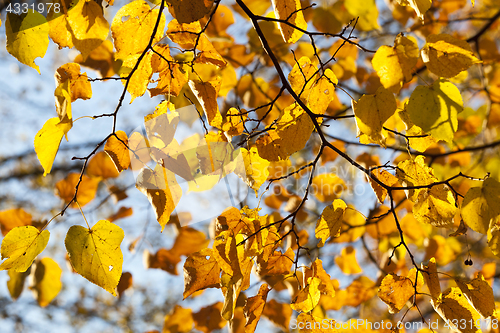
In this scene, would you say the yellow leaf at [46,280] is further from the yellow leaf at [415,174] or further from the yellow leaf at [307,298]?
the yellow leaf at [415,174]

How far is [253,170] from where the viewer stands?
0.75 m

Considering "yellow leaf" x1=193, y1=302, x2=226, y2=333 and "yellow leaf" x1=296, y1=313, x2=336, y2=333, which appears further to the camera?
"yellow leaf" x1=193, y1=302, x2=226, y2=333

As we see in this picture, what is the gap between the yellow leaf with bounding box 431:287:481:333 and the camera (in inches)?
24.4

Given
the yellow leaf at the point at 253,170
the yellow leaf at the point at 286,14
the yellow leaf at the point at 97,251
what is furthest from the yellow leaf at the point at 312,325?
the yellow leaf at the point at 286,14

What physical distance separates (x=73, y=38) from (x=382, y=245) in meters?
1.78

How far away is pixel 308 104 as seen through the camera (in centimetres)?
71

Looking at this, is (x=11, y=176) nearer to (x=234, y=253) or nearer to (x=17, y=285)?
(x=17, y=285)

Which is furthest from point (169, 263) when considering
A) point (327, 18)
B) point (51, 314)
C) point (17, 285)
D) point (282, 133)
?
point (51, 314)

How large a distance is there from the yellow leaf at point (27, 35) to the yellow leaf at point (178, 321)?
1.36 meters

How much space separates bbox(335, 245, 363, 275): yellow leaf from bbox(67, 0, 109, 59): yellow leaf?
1.62m

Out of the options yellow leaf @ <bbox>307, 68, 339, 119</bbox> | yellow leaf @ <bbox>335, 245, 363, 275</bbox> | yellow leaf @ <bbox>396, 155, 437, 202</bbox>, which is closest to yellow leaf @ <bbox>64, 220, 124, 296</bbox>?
yellow leaf @ <bbox>307, 68, 339, 119</bbox>

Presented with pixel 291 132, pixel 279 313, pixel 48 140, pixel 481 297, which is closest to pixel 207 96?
pixel 291 132

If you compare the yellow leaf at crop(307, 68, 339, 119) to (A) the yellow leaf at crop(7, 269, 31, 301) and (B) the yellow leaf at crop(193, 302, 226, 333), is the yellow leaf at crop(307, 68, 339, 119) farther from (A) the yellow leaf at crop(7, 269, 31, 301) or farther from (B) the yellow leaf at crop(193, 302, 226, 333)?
(A) the yellow leaf at crop(7, 269, 31, 301)

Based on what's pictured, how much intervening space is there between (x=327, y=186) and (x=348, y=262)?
1.58ft
